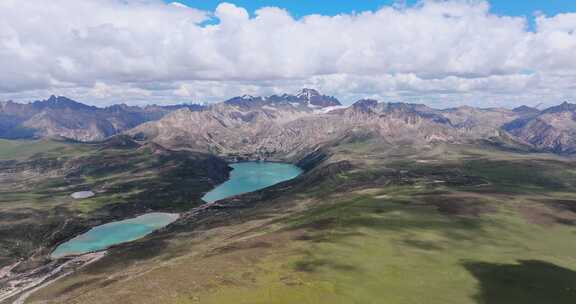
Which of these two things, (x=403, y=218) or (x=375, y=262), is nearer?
(x=375, y=262)

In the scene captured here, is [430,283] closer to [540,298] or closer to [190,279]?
[540,298]

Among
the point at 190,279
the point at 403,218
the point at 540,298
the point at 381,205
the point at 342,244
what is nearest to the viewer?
the point at 540,298

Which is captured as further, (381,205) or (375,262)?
(381,205)

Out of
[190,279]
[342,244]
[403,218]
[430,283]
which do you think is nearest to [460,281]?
[430,283]

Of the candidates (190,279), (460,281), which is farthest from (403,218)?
(190,279)

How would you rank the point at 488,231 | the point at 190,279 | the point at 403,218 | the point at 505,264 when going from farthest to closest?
the point at 403,218 → the point at 488,231 → the point at 505,264 → the point at 190,279

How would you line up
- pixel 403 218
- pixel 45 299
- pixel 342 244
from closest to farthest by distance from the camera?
pixel 45 299 → pixel 342 244 → pixel 403 218

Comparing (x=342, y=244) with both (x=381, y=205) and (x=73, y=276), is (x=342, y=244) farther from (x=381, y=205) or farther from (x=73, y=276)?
(x=73, y=276)

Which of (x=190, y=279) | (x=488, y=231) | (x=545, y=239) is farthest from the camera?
(x=488, y=231)

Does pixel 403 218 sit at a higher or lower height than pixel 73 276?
higher
